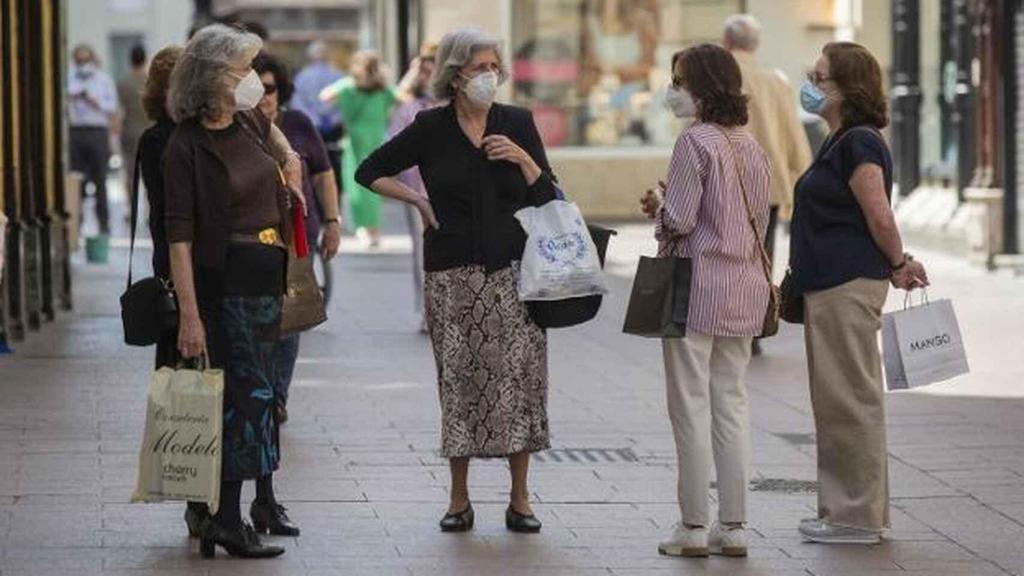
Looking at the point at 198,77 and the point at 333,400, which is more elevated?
the point at 198,77

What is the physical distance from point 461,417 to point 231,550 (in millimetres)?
976

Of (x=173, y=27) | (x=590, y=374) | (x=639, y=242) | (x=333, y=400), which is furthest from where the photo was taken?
(x=173, y=27)

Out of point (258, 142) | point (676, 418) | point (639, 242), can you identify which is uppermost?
point (258, 142)

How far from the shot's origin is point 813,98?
29.7ft

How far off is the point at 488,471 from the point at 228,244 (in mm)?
2447

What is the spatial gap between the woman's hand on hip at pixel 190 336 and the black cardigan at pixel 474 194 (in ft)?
3.52

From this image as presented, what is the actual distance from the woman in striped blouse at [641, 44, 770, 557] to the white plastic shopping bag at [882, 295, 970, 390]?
1.84ft

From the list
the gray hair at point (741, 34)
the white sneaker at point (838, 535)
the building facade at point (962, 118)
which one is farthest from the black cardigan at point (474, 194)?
the building facade at point (962, 118)

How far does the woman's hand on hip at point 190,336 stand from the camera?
8367 mm

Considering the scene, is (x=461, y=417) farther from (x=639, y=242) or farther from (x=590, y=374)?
(x=639, y=242)

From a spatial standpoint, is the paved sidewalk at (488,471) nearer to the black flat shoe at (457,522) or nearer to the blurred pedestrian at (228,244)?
the black flat shoe at (457,522)

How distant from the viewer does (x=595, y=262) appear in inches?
359

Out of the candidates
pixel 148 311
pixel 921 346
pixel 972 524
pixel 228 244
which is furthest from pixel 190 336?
pixel 972 524

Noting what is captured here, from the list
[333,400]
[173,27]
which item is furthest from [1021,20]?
[173,27]
